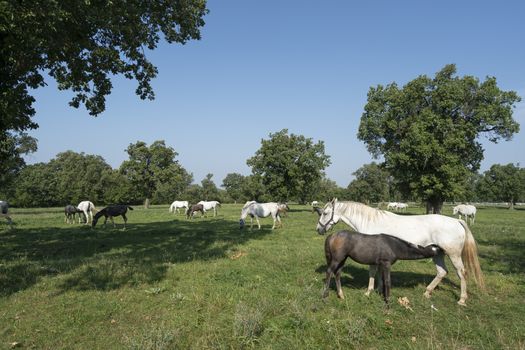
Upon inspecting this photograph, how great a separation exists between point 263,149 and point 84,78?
39.4 metres

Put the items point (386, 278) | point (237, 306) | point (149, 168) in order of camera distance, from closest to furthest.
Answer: point (237, 306) → point (386, 278) → point (149, 168)

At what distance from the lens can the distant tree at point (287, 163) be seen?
51062 millimetres

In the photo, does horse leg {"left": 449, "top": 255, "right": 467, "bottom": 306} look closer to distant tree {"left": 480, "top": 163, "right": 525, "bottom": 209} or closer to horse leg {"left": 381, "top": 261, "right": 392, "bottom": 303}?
horse leg {"left": 381, "top": 261, "right": 392, "bottom": 303}

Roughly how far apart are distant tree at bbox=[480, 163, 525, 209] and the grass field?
A: 87219 mm

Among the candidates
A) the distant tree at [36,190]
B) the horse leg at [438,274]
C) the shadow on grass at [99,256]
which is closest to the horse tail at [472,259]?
the horse leg at [438,274]

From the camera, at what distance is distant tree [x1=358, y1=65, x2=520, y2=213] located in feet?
107

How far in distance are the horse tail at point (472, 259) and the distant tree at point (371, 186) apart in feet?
314

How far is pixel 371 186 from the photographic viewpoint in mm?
104000

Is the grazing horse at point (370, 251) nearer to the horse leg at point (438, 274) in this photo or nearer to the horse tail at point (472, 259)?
the horse leg at point (438, 274)

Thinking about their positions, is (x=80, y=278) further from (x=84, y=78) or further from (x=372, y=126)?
(x=372, y=126)

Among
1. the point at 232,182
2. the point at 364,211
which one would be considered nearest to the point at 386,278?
the point at 364,211

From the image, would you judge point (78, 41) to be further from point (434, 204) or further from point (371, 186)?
point (371, 186)

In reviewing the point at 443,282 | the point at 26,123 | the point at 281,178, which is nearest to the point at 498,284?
the point at 443,282

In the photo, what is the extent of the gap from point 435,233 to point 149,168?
213 ft
